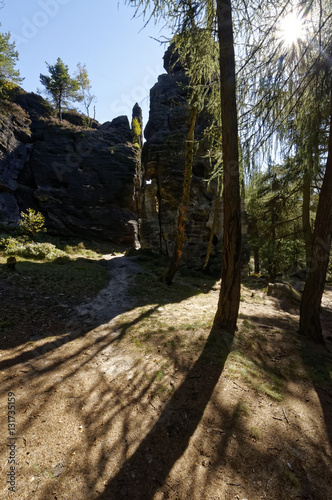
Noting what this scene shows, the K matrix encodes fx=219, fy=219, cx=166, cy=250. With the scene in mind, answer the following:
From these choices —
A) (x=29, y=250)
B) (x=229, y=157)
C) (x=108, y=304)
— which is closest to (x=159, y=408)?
(x=108, y=304)

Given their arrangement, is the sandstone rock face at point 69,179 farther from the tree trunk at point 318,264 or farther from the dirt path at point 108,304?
the tree trunk at point 318,264

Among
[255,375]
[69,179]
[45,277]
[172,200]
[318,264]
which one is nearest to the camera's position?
[255,375]

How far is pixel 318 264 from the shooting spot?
A: 222 inches

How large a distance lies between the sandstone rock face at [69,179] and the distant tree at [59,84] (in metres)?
6.67

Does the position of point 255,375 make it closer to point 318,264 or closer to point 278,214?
point 318,264

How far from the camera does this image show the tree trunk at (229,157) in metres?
4.96

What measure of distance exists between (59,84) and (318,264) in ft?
140

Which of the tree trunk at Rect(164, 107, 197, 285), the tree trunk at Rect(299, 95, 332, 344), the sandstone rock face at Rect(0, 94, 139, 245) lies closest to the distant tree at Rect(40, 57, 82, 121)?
the sandstone rock face at Rect(0, 94, 139, 245)

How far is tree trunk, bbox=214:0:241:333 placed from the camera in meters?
4.96

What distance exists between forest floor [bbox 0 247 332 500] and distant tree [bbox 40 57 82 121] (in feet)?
125

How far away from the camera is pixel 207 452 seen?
2.54 metres

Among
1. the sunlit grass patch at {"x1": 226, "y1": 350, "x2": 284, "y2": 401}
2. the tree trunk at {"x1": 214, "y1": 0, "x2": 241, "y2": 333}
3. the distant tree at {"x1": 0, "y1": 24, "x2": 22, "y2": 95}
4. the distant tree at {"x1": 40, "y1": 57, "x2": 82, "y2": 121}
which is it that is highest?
the distant tree at {"x1": 40, "y1": 57, "x2": 82, "y2": 121}

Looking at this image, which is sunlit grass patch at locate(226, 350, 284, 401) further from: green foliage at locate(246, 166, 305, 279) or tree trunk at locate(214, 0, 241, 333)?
green foliage at locate(246, 166, 305, 279)

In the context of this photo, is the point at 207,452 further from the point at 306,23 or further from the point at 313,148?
the point at 306,23
